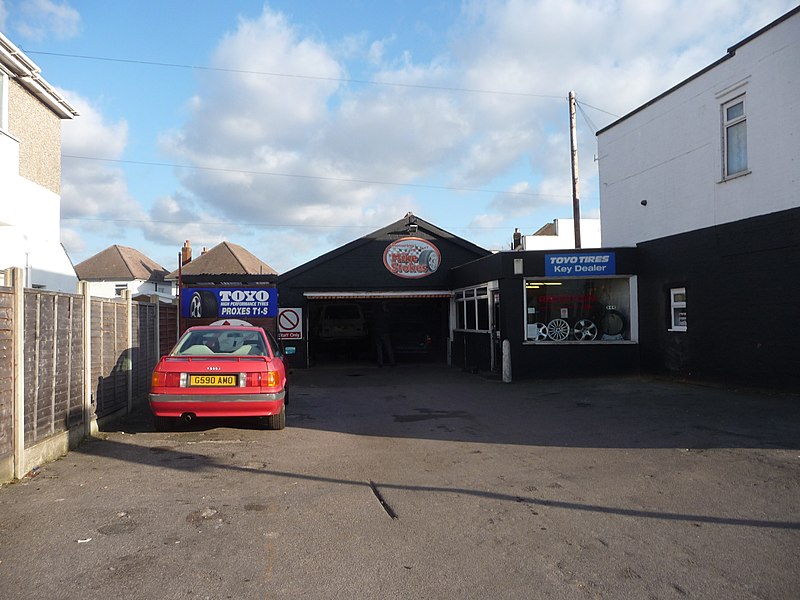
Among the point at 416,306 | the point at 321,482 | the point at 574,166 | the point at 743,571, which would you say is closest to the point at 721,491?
the point at 743,571

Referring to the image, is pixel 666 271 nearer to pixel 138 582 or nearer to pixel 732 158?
pixel 732 158

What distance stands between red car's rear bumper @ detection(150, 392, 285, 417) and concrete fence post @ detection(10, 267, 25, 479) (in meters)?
2.13

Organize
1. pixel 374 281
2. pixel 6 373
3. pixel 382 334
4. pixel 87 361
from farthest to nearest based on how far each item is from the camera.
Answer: pixel 382 334 → pixel 374 281 → pixel 87 361 → pixel 6 373

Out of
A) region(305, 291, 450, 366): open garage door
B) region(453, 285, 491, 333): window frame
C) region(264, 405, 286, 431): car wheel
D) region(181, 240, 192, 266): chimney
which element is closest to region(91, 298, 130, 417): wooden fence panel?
region(264, 405, 286, 431): car wheel

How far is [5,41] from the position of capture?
48.5 feet

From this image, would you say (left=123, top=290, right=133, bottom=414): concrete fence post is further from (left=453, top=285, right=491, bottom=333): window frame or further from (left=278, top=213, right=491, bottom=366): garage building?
(left=278, top=213, right=491, bottom=366): garage building

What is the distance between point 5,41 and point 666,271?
15895mm

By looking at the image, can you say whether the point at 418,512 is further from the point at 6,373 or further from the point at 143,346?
the point at 143,346

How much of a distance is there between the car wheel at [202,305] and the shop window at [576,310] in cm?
876

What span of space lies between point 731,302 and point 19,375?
12.2 meters

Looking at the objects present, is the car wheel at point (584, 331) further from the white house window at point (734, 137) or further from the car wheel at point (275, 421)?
the car wheel at point (275, 421)

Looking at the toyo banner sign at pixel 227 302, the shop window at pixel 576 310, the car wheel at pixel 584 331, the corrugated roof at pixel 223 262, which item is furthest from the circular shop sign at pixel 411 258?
the corrugated roof at pixel 223 262

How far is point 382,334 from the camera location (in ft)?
74.2

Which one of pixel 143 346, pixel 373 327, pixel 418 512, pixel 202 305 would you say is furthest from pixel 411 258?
pixel 418 512
